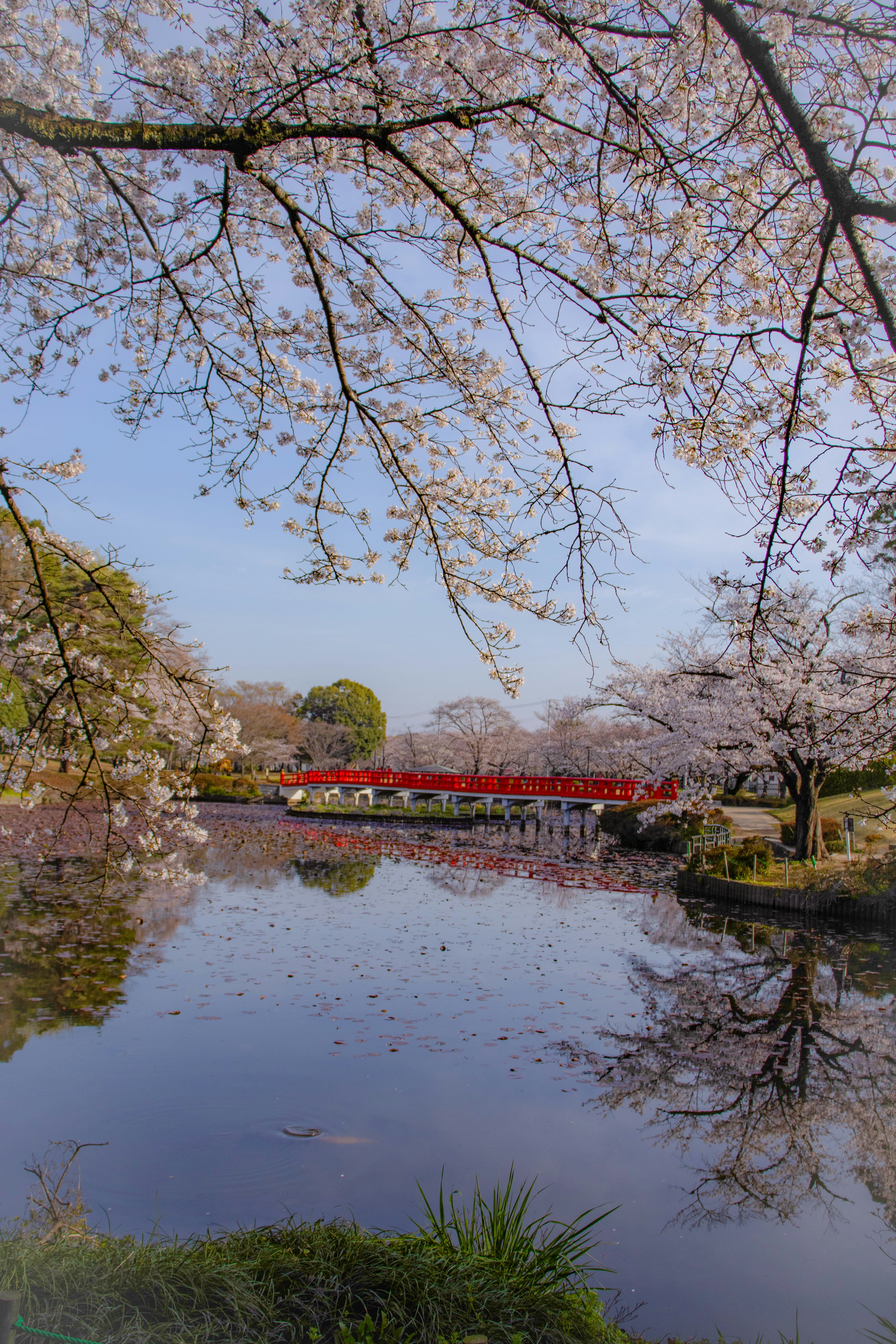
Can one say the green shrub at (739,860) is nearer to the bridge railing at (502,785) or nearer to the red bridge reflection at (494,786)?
the bridge railing at (502,785)

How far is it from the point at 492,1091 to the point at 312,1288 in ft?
9.35

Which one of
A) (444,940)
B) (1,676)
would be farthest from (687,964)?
(1,676)

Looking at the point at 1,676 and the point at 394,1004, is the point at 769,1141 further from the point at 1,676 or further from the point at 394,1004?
the point at 1,676

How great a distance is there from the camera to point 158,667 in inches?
169

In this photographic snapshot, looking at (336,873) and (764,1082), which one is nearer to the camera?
(764,1082)

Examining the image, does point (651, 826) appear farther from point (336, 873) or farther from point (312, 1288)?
point (312, 1288)

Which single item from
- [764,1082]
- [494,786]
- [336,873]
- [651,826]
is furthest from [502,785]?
[764,1082]

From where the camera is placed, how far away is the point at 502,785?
33312 millimetres

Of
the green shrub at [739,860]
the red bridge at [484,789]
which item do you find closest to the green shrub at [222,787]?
the red bridge at [484,789]

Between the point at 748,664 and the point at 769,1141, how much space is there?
10.1 feet

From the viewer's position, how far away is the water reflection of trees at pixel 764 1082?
14.3ft

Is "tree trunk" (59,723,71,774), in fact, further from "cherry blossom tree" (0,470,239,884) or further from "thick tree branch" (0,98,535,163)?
"thick tree branch" (0,98,535,163)

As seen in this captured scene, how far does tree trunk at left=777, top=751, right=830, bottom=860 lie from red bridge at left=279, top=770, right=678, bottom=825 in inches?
257

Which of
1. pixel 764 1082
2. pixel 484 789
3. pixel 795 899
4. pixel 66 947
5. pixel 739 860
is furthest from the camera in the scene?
pixel 484 789
